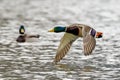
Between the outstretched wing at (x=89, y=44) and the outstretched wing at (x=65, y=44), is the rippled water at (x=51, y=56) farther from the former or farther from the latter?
the outstretched wing at (x=89, y=44)

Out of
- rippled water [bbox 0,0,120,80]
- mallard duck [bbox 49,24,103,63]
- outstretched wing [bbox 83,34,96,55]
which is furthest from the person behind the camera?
rippled water [bbox 0,0,120,80]

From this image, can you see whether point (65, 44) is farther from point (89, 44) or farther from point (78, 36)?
point (89, 44)

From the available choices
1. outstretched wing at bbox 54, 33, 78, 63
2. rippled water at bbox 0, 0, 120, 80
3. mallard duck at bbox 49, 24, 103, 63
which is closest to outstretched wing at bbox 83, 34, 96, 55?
mallard duck at bbox 49, 24, 103, 63

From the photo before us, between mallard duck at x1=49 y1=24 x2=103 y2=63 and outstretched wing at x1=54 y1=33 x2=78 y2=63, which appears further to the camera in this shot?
outstretched wing at x1=54 y1=33 x2=78 y2=63

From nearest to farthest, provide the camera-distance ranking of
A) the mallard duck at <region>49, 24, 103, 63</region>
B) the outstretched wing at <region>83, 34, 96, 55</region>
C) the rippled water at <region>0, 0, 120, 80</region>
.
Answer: the outstretched wing at <region>83, 34, 96, 55</region>
the mallard duck at <region>49, 24, 103, 63</region>
the rippled water at <region>0, 0, 120, 80</region>

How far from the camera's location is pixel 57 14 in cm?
3562

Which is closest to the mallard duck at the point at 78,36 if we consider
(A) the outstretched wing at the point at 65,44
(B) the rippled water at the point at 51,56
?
(A) the outstretched wing at the point at 65,44

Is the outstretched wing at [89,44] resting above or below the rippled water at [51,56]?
above

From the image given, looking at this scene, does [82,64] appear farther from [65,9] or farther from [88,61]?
[65,9]

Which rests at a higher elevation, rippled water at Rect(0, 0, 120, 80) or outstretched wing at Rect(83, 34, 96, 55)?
outstretched wing at Rect(83, 34, 96, 55)

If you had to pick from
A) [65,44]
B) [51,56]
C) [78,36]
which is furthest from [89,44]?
[51,56]

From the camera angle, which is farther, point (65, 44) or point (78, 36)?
point (65, 44)

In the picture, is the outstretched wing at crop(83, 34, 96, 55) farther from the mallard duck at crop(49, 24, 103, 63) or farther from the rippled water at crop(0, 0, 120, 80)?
the rippled water at crop(0, 0, 120, 80)

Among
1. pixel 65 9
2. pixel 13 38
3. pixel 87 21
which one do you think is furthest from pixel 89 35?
pixel 65 9
